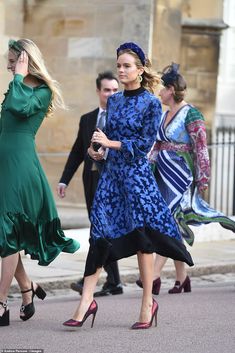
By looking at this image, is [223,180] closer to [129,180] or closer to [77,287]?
[77,287]

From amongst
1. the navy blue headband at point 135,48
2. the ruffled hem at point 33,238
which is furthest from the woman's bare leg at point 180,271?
the navy blue headband at point 135,48

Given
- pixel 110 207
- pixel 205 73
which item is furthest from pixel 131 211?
pixel 205 73

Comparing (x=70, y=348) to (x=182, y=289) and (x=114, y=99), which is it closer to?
(x=114, y=99)

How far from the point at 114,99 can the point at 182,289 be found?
8.51 ft

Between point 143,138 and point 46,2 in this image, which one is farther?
point 46,2

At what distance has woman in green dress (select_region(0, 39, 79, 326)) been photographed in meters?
8.09

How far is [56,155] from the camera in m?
16.9

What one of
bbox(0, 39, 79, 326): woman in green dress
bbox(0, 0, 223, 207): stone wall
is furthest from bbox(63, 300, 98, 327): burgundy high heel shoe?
bbox(0, 0, 223, 207): stone wall

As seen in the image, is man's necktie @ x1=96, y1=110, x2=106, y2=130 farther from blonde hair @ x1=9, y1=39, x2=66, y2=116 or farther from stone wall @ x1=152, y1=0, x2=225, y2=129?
stone wall @ x1=152, y1=0, x2=225, y2=129

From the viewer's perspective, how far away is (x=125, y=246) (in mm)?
8133

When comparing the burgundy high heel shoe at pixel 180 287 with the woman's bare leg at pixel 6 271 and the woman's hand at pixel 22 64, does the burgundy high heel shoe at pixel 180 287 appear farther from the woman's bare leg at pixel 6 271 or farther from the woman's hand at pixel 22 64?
the woman's hand at pixel 22 64

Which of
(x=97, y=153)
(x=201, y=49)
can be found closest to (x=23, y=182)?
(x=97, y=153)

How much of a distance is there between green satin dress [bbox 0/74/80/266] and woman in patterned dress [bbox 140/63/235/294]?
86.8 inches

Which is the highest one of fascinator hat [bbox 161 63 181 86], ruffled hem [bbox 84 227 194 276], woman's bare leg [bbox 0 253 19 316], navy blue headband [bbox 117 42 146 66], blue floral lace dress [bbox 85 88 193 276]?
navy blue headband [bbox 117 42 146 66]
